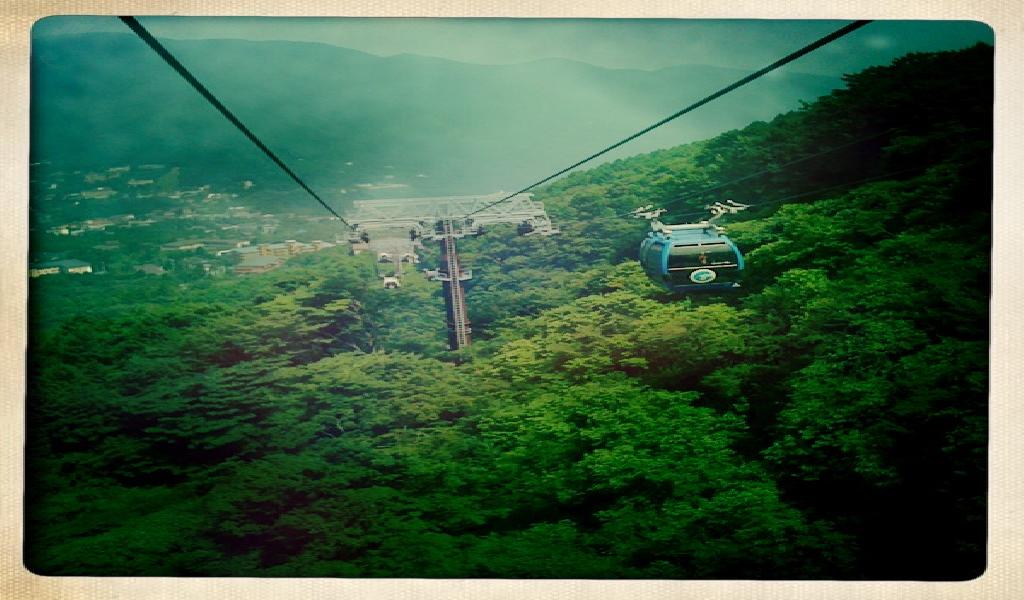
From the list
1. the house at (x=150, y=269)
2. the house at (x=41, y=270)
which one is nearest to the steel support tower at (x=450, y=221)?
the house at (x=150, y=269)

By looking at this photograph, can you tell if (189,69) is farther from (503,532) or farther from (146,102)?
(503,532)

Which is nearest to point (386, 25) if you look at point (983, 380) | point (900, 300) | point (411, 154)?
point (411, 154)

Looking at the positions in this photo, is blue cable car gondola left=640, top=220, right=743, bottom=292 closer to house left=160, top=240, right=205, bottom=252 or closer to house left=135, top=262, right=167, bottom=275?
house left=160, top=240, right=205, bottom=252

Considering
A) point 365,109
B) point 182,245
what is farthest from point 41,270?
point 365,109

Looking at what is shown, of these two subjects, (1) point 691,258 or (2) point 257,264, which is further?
(2) point 257,264

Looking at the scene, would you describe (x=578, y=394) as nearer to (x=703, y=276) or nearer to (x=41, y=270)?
(x=703, y=276)

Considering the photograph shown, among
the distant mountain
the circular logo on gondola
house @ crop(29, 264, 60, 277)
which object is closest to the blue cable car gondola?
the circular logo on gondola

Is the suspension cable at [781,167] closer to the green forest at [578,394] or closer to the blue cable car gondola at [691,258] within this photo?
the green forest at [578,394]
